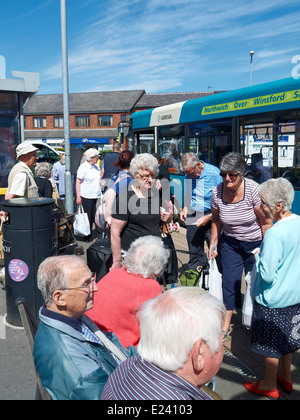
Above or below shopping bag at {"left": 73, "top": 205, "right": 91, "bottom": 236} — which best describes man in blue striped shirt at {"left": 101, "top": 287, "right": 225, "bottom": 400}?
above

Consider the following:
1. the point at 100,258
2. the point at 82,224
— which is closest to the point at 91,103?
the point at 82,224

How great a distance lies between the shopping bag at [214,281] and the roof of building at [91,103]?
56714 mm

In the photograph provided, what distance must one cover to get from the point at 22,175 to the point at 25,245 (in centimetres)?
113

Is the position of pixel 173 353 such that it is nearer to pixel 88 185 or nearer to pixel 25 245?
pixel 25 245

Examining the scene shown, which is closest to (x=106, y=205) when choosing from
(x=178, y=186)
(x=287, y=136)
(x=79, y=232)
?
(x=79, y=232)

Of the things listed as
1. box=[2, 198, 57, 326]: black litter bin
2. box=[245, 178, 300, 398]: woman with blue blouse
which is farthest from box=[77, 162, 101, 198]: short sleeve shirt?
box=[245, 178, 300, 398]: woman with blue blouse

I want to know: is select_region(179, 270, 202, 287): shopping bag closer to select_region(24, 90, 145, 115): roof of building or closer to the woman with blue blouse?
the woman with blue blouse

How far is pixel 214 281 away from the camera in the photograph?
4270 millimetres

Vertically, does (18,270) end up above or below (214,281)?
above

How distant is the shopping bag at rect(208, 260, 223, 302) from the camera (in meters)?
4.26

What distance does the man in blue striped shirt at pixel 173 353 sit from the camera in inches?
59.2

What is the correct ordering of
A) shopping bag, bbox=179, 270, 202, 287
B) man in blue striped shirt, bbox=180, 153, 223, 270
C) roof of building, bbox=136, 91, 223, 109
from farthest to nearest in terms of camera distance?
A: roof of building, bbox=136, 91, 223, 109 < man in blue striped shirt, bbox=180, 153, 223, 270 < shopping bag, bbox=179, 270, 202, 287

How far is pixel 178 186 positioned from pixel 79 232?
4.04 metres

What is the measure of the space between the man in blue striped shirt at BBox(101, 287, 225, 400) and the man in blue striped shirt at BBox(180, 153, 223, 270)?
3.64m
